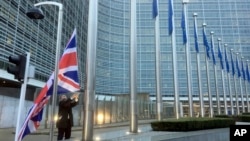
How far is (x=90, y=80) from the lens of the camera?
10.3 metres

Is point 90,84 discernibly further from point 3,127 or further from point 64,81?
point 3,127

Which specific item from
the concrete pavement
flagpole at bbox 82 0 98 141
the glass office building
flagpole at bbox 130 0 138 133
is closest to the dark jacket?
the concrete pavement

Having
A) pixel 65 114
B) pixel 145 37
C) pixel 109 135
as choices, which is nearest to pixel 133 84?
pixel 109 135

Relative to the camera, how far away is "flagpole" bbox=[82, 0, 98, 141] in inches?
383

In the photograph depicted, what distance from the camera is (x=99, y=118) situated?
95.3 ft

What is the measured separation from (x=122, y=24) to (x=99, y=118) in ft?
138

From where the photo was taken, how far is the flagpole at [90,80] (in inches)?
383

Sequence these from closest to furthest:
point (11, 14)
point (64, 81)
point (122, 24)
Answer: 1. point (64, 81)
2. point (11, 14)
3. point (122, 24)

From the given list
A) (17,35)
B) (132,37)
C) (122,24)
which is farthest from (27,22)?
(122,24)

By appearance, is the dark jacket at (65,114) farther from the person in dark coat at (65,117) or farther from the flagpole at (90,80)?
the flagpole at (90,80)

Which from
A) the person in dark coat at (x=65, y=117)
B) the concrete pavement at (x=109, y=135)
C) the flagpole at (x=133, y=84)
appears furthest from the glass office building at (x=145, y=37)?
the person in dark coat at (x=65, y=117)

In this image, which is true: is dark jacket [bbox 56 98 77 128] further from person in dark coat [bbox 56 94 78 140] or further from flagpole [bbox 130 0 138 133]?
flagpole [bbox 130 0 138 133]

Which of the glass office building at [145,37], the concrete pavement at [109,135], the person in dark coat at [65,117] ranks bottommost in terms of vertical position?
the concrete pavement at [109,135]

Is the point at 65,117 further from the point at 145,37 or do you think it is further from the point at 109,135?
the point at 145,37
